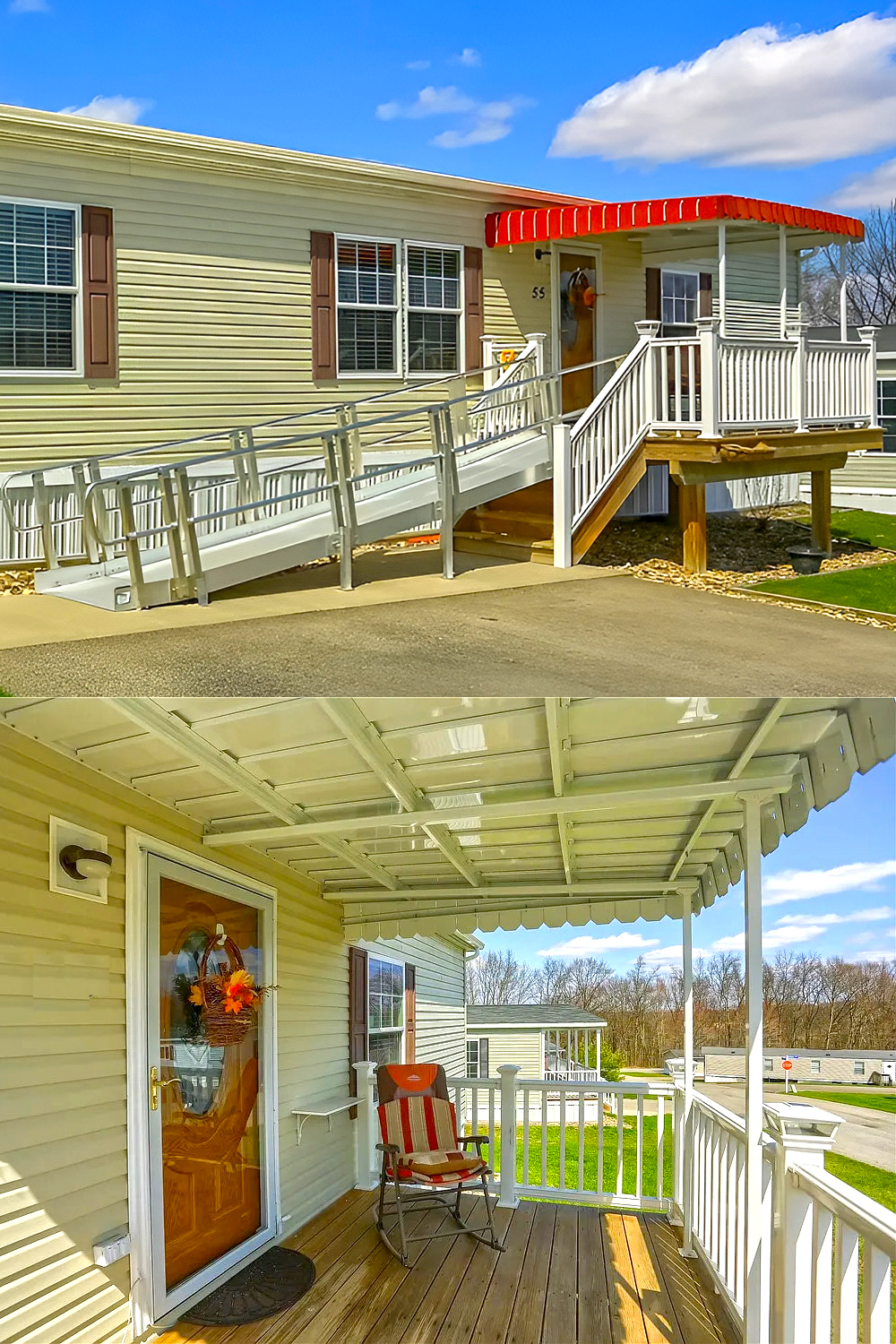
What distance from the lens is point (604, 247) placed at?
42.1 feet

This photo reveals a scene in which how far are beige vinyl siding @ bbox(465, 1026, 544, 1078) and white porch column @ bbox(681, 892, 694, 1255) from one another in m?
13.1

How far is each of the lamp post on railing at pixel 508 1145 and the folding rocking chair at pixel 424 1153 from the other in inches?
5.0

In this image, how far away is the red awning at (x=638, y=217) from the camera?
35.1ft

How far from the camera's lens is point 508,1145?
7277mm

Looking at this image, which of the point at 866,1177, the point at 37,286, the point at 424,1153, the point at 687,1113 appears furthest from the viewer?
the point at 866,1177

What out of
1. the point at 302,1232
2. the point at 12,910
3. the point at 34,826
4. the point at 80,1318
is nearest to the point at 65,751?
the point at 34,826

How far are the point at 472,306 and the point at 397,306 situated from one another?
0.92 meters

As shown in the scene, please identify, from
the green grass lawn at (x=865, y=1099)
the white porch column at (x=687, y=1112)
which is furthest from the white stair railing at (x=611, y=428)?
the green grass lawn at (x=865, y=1099)

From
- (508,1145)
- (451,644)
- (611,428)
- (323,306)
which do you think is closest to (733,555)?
(611,428)

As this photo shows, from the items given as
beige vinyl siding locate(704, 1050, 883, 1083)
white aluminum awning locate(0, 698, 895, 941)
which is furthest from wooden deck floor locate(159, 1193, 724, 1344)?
beige vinyl siding locate(704, 1050, 883, 1083)

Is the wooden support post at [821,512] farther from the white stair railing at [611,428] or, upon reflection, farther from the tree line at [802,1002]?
the tree line at [802,1002]

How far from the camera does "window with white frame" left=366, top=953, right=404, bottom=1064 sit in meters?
9.67

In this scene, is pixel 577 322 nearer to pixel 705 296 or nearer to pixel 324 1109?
pixel 705 296

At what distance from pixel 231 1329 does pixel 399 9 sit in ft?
167
